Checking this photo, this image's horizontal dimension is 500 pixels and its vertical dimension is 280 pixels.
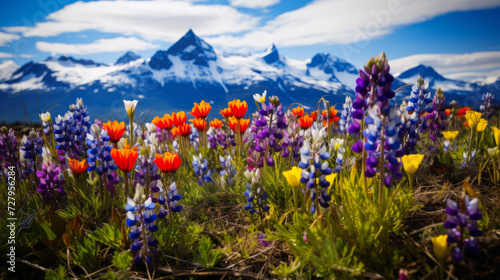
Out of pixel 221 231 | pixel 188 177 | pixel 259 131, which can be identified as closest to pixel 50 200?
pixel 188 177

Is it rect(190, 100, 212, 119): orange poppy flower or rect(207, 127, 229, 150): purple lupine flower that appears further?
rect(207, 127, 229, 150): purple lupine flower

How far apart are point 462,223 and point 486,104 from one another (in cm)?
620

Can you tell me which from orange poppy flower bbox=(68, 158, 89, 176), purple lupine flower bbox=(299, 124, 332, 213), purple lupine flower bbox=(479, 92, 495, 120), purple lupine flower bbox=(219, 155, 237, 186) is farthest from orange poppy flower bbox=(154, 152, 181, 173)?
purple lupine flower bbox=(479, 92, 495, 120)

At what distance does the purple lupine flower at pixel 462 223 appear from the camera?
1.67 meters

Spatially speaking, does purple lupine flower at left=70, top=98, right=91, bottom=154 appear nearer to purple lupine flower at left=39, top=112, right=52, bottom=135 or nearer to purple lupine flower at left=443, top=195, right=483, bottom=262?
purple lupine flower at left=39, top=112, right=52, bottom=135

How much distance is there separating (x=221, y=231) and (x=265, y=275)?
2.31ft

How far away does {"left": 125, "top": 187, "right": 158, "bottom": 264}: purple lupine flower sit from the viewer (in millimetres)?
Result: 1961

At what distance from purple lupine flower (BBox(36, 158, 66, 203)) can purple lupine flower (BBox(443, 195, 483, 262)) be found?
357 centimetres

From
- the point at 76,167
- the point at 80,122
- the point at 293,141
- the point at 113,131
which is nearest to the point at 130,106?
the point at 113,131

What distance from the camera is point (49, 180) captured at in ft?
10.8

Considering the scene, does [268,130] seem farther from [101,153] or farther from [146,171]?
[101,153]

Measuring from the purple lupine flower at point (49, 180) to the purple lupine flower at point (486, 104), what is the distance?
777 centimetres

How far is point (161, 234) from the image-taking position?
2391 millimetres

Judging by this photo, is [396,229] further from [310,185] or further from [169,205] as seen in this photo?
[169,205]
